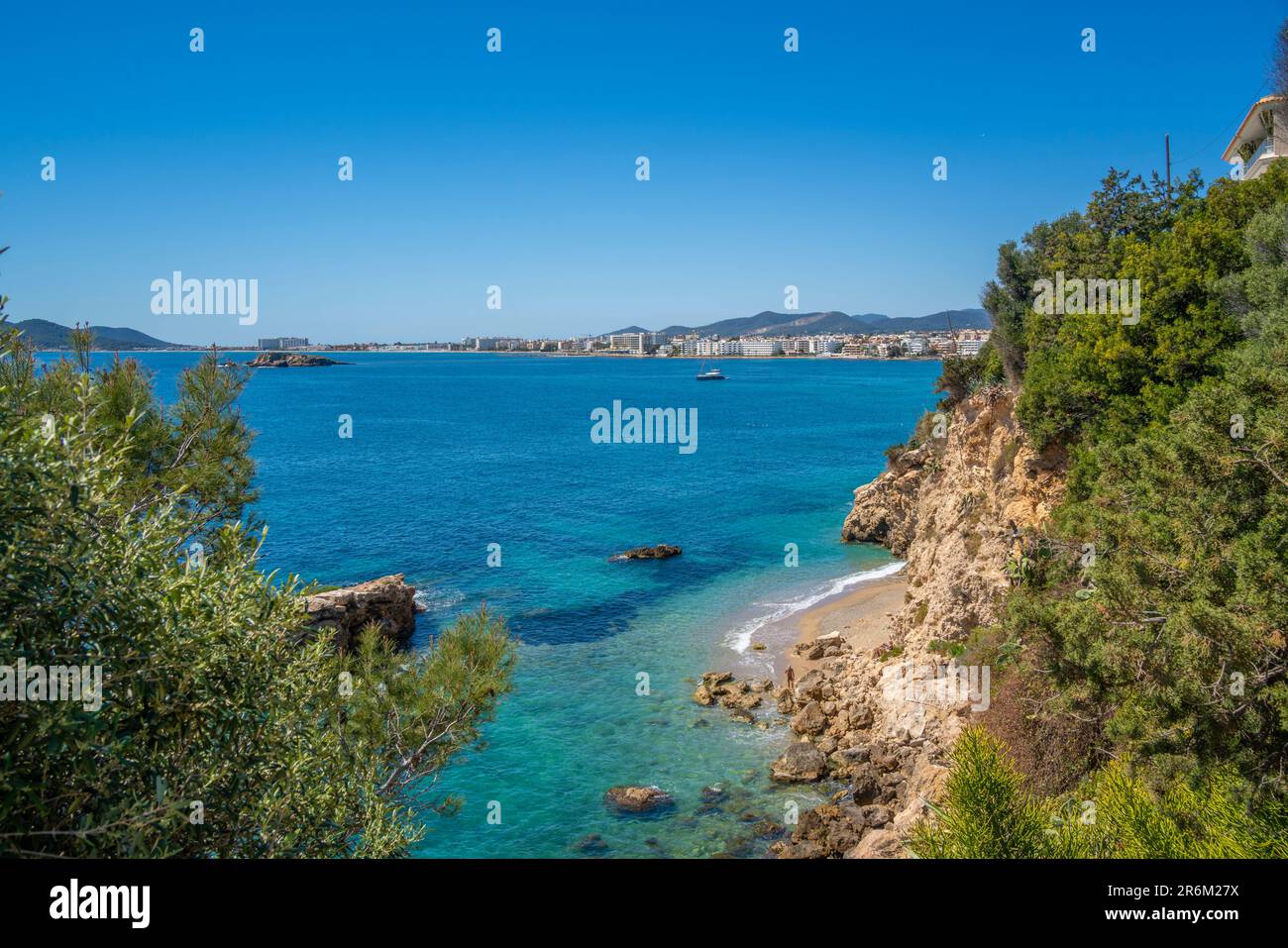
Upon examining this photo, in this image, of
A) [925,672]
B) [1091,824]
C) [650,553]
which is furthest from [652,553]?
[1091,824]

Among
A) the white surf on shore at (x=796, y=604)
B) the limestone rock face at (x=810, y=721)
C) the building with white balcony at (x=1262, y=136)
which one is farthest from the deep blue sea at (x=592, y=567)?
the building with white balcony at (x=1262, y=136)

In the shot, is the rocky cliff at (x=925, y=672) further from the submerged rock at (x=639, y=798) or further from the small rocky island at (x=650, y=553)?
the small rocky island at (x=650, y=553)

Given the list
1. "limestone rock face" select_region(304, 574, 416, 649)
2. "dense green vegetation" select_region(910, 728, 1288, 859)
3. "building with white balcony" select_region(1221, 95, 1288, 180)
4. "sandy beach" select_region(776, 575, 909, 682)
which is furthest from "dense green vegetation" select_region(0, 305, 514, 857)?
"building with white balcony" select_region(1221, 95, 1288, 180)

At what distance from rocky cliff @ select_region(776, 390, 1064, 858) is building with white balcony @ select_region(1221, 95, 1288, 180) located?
36.6ft

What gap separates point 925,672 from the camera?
78.2 ft

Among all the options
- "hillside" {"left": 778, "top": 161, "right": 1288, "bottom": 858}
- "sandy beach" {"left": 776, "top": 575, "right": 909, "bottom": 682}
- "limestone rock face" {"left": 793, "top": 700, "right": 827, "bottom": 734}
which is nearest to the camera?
"hillside" {"left": 778, "top": 161, "right": 1288, "bottom": 858}

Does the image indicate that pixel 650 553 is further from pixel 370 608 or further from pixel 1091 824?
pixel 1091 824

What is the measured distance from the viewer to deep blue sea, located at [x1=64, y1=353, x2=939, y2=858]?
22484 mm

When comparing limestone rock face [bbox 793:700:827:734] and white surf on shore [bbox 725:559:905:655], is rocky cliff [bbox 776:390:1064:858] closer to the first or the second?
limestone rock face [bbox 793:700:827:734]

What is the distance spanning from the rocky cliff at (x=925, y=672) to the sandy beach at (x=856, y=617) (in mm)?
1253
